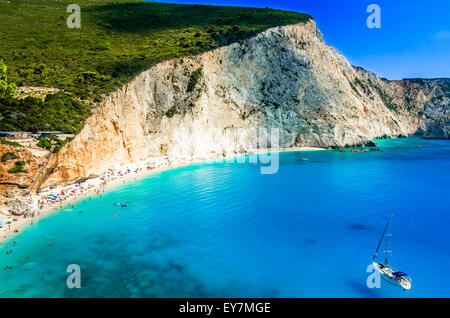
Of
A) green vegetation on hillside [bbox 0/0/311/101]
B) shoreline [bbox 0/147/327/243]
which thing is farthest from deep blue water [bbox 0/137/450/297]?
green vegetation on hillside [bbox 0/0/311/101]

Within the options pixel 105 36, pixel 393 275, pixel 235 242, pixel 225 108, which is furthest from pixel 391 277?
pixel 105 36

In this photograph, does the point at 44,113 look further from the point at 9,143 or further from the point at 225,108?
the point at 225,108

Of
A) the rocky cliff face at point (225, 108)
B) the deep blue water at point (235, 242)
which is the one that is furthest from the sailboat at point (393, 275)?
the rocky cliff face at point (225, 108)

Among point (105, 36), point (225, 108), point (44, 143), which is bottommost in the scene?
point (44, 143)

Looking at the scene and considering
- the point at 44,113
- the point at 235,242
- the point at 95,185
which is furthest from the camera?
the point at 95,185

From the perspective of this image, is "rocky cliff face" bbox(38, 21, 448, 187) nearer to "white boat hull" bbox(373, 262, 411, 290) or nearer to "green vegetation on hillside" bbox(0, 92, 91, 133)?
"green vegetation on hillside" bbox(0, 92, 91, 133)

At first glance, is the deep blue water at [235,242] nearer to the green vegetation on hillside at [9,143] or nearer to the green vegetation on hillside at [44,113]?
the green vegetation on hillside at [9,143]
